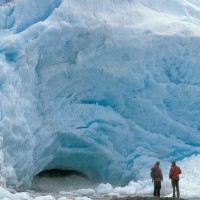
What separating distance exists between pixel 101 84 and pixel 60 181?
11.8 feet

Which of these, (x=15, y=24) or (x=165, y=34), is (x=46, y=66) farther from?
(x=165, y=34)

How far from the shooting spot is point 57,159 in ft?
52.8

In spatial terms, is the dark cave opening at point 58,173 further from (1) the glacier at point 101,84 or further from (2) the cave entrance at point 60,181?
(1) the glacier at point 101,84

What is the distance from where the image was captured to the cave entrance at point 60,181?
15820 mm

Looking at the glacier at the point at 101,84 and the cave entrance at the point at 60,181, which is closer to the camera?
the glacier at the point at 101,84

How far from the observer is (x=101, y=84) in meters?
16.0

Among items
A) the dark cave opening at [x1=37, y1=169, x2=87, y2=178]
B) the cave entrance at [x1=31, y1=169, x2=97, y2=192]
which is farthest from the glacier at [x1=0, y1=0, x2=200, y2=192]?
the dark cave opening at [x1=37, y1=169, x2=87, y2=178]

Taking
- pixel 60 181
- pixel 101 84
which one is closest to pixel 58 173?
pixel 60 181

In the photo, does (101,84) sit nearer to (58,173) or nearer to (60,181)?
(60,181)

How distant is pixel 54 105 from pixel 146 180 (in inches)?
139

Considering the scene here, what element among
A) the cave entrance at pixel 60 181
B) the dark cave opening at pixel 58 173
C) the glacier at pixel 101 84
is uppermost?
the glacier at pixel 101 84

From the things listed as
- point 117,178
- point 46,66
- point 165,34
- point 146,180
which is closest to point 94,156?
point 117,178

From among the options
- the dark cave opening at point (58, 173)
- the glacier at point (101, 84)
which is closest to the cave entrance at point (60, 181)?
the dark cave opening at point (58, 173)

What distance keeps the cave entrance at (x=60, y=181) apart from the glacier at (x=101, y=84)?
316mm
